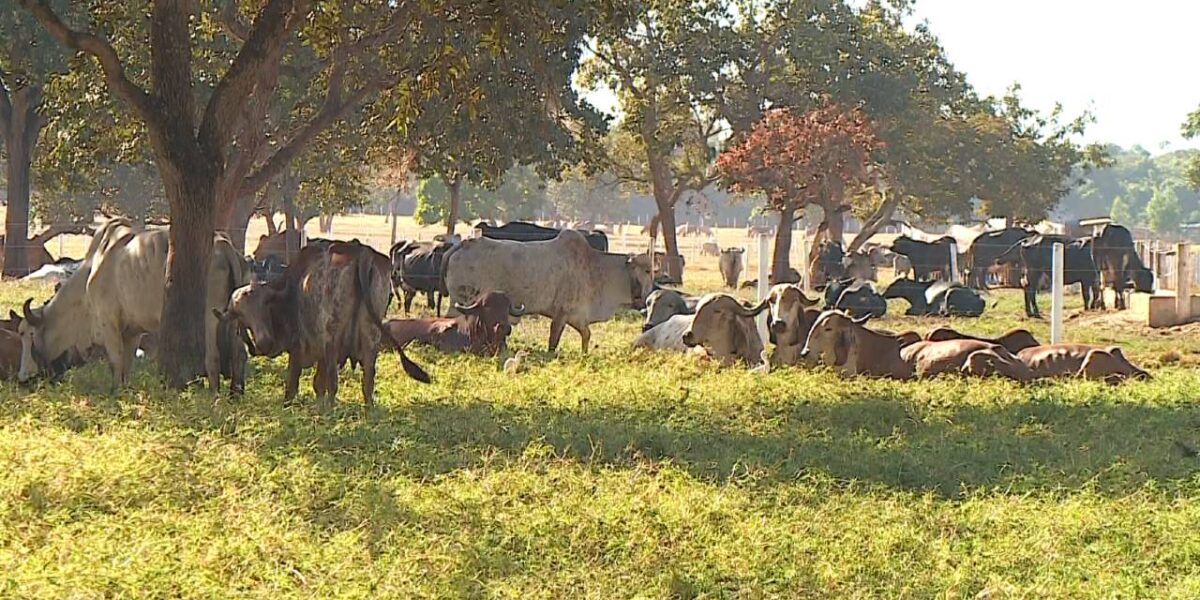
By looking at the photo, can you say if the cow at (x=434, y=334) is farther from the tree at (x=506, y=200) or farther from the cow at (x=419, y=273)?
the tree at (x=506, y=200)

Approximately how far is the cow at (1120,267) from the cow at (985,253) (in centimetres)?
489

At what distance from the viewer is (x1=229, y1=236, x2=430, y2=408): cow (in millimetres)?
10062

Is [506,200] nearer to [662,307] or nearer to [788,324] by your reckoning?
[662,307]

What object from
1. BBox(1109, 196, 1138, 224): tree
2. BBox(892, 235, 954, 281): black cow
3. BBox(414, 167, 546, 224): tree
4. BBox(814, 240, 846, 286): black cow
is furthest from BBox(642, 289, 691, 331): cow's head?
BBox(1109, 196, 1138, 224): tree

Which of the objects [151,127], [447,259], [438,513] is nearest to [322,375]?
[151,127]

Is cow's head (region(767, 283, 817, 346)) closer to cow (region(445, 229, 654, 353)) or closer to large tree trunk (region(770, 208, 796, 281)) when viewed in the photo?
cow (region(445, 229, 654, 353))

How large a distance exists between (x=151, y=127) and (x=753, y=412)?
558cm

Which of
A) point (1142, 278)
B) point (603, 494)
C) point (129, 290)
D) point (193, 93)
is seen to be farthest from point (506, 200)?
point (603, 494)

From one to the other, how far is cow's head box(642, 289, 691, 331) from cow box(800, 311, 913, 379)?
14.5 feet

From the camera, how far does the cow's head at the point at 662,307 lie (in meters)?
17.3

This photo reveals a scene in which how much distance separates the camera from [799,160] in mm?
32438

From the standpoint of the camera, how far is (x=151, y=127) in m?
11.4

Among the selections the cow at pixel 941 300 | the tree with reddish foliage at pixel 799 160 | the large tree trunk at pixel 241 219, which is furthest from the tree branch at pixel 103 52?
the tree with reddish foliage at pixel 799 160

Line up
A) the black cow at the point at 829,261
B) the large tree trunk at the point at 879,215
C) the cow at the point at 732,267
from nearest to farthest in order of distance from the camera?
the black cow at the point at 829,261 < the cow at the point at 732,267 < the large tree trunk at the point at 879,215
